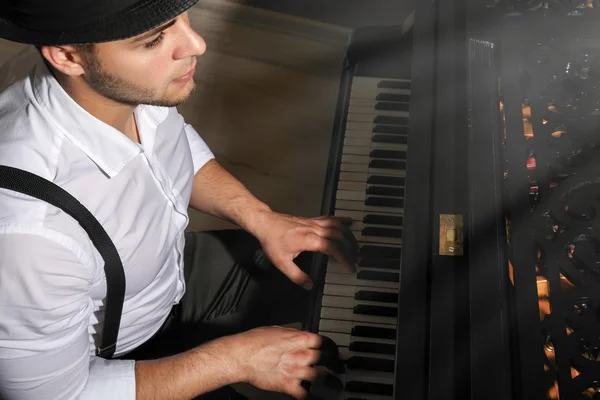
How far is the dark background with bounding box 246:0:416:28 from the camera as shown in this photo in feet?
7.13

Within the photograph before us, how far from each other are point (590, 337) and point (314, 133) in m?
1.87

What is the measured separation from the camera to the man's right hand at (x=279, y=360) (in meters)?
1.47

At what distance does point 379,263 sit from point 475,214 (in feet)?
1.01

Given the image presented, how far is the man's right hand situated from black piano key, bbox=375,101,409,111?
763 mm

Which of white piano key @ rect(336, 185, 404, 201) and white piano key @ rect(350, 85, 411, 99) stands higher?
white piano key @ rect(350, 85, 411, 99)

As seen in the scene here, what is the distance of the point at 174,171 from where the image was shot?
1.55 metres

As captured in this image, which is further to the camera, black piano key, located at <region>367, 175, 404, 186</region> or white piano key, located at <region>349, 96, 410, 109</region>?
white piano key, located at <region>349, 96, 410, 109</region>

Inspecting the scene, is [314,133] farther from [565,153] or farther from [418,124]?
[565,153]

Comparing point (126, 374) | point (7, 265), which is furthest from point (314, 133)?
point (7, 265)

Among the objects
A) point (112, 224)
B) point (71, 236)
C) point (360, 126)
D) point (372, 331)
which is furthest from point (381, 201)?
point (71, 236)

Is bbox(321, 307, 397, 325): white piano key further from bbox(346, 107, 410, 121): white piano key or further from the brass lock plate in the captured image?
bbox(346, 107, 410, 121): white piano key

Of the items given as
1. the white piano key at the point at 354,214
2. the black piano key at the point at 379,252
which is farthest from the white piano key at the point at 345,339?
the white piano key at the point at 354,214

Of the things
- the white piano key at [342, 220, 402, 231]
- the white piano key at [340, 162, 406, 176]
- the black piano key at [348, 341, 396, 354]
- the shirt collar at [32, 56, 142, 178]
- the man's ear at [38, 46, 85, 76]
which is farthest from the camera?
the white piano key at [340, 162, 406, 176]

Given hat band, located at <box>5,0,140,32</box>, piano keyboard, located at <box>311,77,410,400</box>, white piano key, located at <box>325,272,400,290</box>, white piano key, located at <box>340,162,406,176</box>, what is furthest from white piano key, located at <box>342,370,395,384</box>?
hat band, located at <box>5,0,140,32</box>
